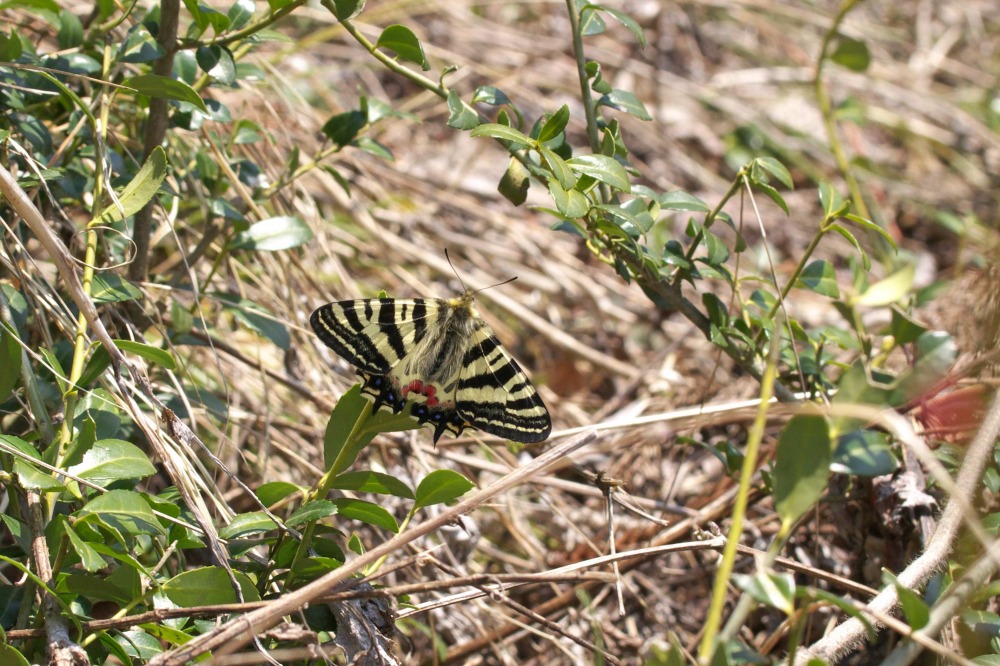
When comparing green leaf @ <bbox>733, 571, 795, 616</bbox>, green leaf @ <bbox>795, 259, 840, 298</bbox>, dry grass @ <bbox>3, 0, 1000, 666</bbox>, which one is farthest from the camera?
dry grass @ <bbox>3, 0, 1000, 666</bbox>

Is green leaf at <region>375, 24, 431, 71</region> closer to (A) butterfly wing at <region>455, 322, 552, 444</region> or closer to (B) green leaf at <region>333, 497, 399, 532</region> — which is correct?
(A) butterfly wing at <region>455, 322, 552, 444</region>

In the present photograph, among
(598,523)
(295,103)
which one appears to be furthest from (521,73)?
(598,523)

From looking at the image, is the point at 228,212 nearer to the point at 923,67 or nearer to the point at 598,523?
the point at 598,523

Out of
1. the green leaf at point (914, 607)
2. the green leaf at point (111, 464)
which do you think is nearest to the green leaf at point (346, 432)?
the green leaf at point (111, 464)

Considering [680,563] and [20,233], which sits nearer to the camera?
[20,233]

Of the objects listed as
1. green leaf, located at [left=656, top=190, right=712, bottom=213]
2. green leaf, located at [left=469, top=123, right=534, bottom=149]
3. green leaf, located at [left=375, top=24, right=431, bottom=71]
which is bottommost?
green leaf, located at [left=656, top=190, right=712, bottom=213]

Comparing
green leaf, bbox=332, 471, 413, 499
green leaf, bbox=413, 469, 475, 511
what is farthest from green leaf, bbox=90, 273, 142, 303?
green leaf, bbox=413, 469, 475, 511
